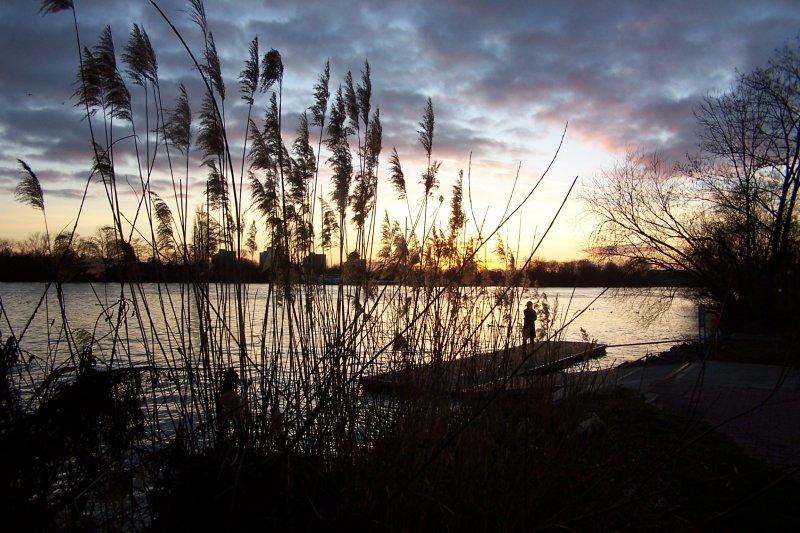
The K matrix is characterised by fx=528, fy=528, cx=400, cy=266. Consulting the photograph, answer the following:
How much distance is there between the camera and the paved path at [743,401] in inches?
197

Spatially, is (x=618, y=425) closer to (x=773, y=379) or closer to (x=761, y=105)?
(x=773, y=379)

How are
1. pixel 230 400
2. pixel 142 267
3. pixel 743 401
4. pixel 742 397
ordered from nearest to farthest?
pixel 230 400 → pixel 142 267 → pixel 743 401 → pixel 742 397

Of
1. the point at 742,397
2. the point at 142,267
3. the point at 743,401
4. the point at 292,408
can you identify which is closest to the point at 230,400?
the point at 292,408

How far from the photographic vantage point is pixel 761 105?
67.7 ft

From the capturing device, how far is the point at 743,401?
7598 mm

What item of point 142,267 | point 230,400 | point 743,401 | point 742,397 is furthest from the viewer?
point 742,397

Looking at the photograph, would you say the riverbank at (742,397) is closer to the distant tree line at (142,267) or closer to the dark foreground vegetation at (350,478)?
the dark foreground vegetation at (350,478)

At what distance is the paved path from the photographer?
5.01m

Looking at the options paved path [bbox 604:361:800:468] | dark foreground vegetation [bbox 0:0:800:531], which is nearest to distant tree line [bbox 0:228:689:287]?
dark foreground vegetation [bbox 0:0:800:531]

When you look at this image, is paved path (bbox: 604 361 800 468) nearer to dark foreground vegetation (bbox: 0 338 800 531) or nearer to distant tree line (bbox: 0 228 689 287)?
dark foreground vegetation (bbox: 0 338 800 531)

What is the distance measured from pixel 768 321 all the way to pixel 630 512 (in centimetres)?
2287

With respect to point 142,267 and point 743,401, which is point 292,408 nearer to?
point 142,267

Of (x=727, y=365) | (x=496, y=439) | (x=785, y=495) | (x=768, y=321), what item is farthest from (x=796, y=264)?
(x=496, y=439)

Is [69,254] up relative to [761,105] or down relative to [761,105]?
down
